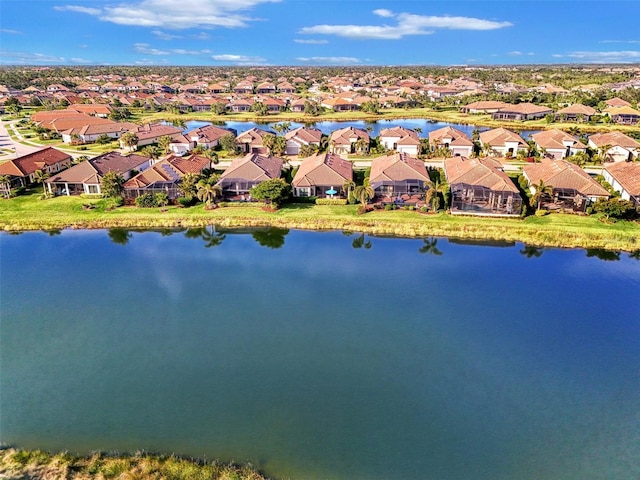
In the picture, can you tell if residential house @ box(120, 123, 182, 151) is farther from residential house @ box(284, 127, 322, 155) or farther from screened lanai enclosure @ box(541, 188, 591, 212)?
screened lanai enclosure @ box(541, 188, 591, 212)

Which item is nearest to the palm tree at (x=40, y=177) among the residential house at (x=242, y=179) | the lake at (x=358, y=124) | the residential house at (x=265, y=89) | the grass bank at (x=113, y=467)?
the residential house at (x=242, y=179)

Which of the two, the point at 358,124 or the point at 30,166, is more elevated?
the point at 358,124

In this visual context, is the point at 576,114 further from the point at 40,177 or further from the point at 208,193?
the point at 40,177

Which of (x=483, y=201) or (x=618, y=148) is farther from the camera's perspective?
(x=618, y=148)

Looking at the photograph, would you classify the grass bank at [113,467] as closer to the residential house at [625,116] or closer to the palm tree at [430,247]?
the palm tree at [430,247]

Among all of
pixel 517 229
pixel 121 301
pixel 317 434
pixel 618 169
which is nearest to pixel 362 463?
pixel 317 434

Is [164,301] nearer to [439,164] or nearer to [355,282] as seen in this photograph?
[355,282]

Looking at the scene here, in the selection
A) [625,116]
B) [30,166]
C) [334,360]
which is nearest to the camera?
[334,360]

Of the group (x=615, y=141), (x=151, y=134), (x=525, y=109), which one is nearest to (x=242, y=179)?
(x=151, y=134)
